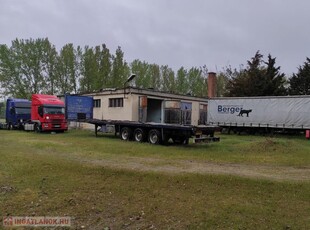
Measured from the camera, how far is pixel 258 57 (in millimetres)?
41750

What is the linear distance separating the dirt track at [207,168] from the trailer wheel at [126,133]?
807 centimetres

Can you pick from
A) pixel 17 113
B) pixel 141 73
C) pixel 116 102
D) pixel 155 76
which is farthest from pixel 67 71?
pixel 116 102

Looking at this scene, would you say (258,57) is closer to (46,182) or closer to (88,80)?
(88,80)

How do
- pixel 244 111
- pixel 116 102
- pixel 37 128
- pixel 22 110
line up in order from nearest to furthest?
pixel 37 128
pixel 244 111
pixel 116 102
pixel 22 110

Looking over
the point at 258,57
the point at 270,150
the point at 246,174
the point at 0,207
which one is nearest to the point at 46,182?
the point at 0,207

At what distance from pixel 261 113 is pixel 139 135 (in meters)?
13.1

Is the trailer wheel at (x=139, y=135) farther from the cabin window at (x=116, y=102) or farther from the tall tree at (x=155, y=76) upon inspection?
the tall tree at (x=155, y=76)

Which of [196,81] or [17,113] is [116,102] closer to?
[17,113]

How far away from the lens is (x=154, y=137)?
19062 millimetres

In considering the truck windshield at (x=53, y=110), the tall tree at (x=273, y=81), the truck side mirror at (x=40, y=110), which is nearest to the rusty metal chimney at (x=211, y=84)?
the tall tree at (x=273, y=81)

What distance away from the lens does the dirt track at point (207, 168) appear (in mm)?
9898

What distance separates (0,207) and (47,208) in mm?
928

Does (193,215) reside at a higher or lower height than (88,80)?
lower

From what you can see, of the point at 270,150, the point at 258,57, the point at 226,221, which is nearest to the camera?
the point at 226,221
